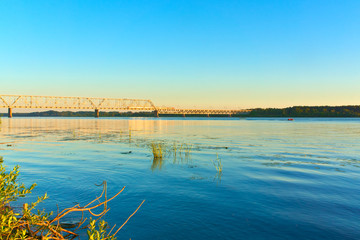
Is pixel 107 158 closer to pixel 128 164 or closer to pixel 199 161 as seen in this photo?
pixel 128 164

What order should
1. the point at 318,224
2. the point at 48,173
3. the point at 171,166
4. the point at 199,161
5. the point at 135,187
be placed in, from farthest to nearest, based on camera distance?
the point at 199,161
the point at 171,166
the point at 48,173
the point at 135,187
the point at 318,224

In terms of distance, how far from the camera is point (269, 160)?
1959cm

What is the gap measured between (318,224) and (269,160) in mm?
11603

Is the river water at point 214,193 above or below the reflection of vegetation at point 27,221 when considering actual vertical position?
below

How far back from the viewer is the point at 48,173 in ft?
48.8

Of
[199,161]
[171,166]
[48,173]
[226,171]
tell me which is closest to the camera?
[48,173]

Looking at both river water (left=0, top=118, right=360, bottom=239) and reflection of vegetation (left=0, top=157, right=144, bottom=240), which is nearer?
reflection of vegetation (left=0, top=157, right=144, bottom=240)

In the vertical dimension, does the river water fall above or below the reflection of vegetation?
below

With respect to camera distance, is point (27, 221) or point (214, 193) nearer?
point (27, 221)

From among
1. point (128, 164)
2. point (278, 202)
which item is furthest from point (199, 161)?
point (278, 202)

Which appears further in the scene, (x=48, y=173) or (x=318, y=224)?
(x=48, y=173)

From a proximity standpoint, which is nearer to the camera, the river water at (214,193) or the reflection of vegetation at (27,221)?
the reflection of vegetation at (27,221)

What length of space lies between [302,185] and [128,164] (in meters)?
10.7

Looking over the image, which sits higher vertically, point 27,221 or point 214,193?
point 27,221
